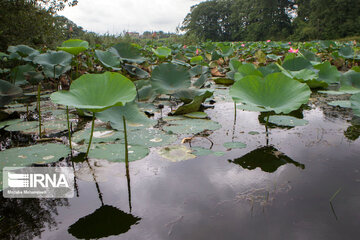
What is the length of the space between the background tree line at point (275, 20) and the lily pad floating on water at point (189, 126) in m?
18.2

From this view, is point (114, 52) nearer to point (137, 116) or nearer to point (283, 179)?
point (137, 116)

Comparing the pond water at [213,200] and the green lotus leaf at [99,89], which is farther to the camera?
the green lotus leaf at [99,89]

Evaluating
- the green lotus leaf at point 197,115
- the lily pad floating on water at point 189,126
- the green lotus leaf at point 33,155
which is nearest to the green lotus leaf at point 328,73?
the green lotus leaf at point 197,115

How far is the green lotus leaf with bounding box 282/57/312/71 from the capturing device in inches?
93.4

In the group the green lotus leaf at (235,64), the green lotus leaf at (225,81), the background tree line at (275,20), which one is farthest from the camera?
the background tree line at (275,20)

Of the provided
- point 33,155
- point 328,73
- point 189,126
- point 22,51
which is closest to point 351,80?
point 328,73

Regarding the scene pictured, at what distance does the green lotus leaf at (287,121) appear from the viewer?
1.44 meters

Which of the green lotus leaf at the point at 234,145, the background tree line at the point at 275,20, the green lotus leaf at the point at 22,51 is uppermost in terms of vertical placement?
the background tree line at the point at 275,20

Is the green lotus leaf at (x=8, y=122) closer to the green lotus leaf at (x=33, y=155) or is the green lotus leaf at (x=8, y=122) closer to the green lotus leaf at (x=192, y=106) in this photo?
the green lotus leaf at (x=33, y=155)

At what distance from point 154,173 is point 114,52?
152 cm

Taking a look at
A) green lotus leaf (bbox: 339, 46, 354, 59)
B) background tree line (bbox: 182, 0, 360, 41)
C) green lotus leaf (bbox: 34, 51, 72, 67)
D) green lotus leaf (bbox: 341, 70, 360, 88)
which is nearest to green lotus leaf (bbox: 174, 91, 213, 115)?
green lotus leaf (bbox: 34, 51, 72, 67)

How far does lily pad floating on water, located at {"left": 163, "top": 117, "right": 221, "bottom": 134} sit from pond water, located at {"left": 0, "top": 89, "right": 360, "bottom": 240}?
0.23 meters

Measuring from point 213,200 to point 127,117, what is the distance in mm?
851

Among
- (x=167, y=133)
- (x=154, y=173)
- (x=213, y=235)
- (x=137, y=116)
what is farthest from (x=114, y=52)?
(x=213, y=235)
